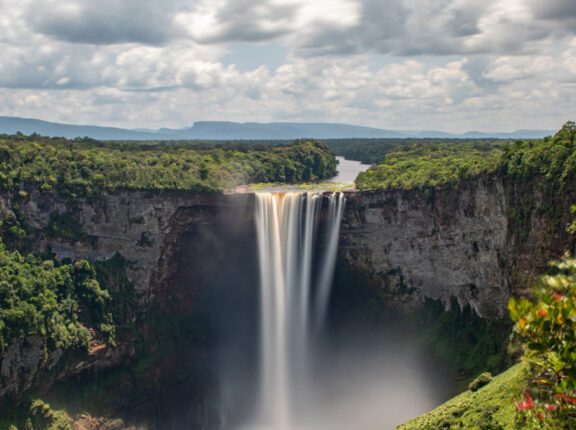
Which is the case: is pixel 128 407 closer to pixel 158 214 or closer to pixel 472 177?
pixel 158 214

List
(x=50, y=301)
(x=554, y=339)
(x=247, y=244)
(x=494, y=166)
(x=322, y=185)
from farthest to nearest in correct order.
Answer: (x=322, y=185)
(x=247, y=244)
(x=50, y=301)
(x=494, y=166)
(x=554, y=339)

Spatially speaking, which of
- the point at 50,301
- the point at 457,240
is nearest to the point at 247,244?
the point at 50,301

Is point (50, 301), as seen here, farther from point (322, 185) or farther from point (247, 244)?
point (322, 185)

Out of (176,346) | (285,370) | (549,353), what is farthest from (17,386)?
(549,353)

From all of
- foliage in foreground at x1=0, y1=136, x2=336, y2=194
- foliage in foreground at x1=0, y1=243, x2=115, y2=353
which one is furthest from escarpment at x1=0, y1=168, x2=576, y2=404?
foliage in foreground at x1=0, y1=243, x2=115, y2=353

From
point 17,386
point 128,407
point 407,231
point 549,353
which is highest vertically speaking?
point 549,353

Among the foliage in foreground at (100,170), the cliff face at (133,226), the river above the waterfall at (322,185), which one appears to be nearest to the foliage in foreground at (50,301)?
the cliff face at (133,226)
